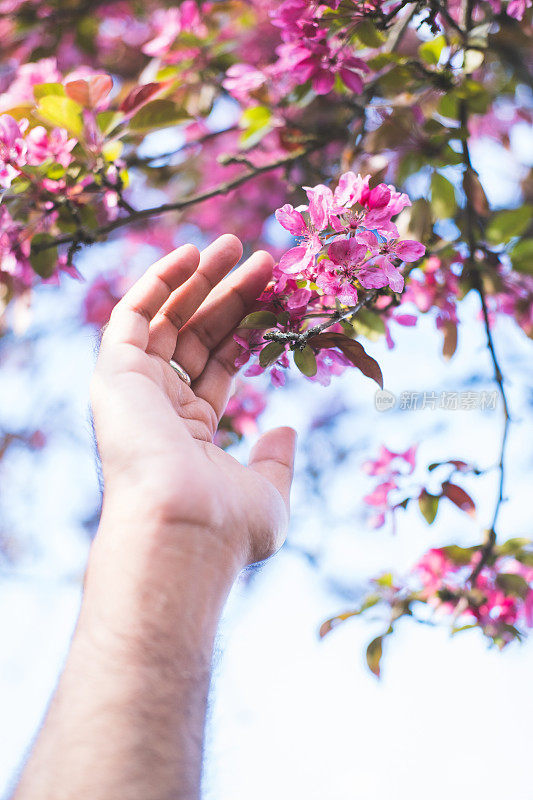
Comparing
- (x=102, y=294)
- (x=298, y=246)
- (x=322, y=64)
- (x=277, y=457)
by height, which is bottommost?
(x=102, y=294)

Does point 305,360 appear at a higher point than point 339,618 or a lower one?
higher

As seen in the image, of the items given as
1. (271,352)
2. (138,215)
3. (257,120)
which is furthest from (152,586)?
(257,120)

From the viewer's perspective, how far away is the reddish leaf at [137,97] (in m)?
1.35

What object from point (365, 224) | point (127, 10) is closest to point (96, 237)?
point (365, 224)

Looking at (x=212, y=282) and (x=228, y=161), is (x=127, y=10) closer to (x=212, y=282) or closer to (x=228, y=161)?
(x=228, y=161)

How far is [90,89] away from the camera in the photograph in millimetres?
1293

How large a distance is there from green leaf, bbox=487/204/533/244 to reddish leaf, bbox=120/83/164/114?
863 millimetres

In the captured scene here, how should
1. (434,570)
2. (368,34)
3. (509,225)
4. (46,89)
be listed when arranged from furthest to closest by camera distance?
(434,570) < (509,225) < (46,89) < (368,34)

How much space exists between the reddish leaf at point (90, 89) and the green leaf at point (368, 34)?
53cm

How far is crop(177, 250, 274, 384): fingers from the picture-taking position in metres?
1.10

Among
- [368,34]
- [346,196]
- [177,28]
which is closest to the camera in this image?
[346,196]

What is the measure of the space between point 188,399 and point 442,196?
744mm

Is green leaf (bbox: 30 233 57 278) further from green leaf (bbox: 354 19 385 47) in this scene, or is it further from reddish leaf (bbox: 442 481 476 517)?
reddish leaf (bbox: 442 481 476 517)

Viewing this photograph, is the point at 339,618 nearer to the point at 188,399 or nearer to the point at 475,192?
the point at 188,399
